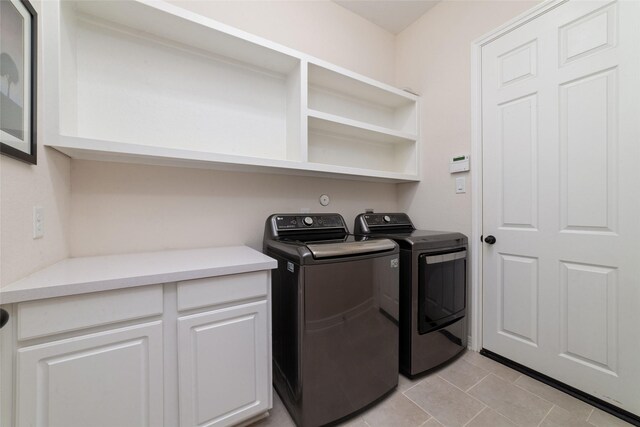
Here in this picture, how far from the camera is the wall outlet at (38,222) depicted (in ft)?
3.19

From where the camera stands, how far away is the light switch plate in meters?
1.98

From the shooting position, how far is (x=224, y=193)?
1.71m

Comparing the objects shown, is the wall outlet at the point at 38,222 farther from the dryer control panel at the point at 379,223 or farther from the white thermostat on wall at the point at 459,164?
the white thermostat on wall at the point at 459,164

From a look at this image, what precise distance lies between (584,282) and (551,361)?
1.83 ft

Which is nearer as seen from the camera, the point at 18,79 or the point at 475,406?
the point at 18,79

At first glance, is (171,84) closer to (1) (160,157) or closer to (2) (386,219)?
(1) (160,157)

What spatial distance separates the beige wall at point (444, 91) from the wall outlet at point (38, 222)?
2.50 metres

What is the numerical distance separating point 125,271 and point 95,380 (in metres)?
0.39

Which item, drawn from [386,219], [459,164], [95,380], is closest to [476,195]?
[459,164]

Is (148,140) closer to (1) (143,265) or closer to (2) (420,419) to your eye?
(1) (143,265)

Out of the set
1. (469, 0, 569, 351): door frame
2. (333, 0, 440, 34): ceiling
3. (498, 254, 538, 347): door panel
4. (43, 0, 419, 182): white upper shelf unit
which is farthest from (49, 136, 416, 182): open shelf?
(333, 0, 440, 34): ceiling

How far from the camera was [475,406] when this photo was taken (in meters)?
1.38

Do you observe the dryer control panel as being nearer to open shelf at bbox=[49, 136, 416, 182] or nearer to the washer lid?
open shelf at bbox=[49, 136, 416, 182]

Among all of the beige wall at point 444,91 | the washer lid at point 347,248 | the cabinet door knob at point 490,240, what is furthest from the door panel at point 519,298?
the washer lid at point 347,248
